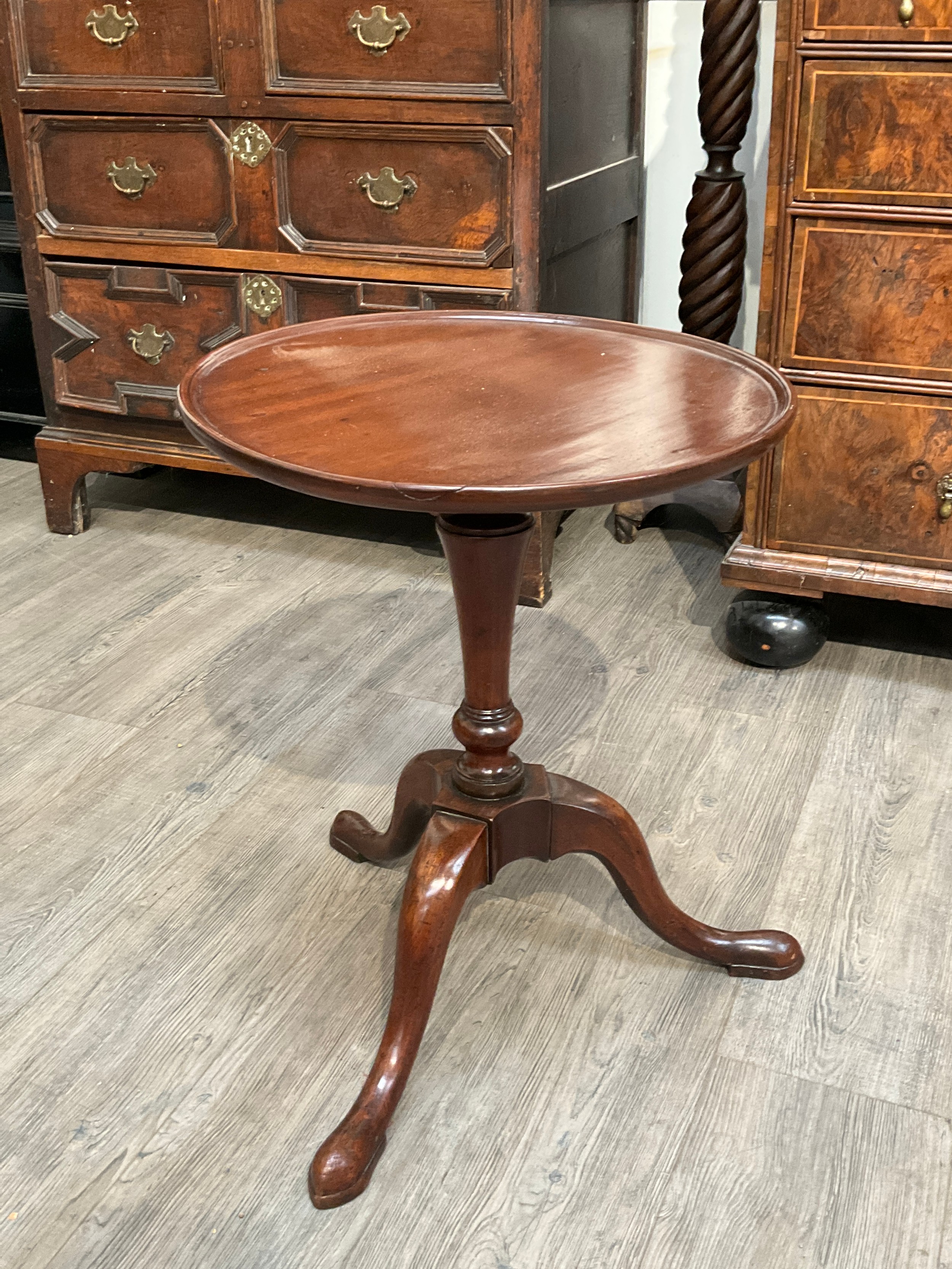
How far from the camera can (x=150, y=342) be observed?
235 centimetres

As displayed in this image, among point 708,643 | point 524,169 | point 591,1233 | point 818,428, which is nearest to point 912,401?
point 818,428

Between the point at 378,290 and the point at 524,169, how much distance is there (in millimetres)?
338

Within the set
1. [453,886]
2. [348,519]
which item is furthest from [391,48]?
[453,886]

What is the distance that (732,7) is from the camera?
2076 mm

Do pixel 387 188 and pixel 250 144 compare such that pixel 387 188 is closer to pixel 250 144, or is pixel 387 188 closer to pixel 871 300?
pixel 250 144

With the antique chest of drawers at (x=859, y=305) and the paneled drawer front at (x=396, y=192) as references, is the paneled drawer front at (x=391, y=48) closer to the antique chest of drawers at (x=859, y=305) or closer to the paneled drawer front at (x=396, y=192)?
the paneled drawer front at (x=396, y=192)

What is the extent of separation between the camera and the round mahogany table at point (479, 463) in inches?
38.5

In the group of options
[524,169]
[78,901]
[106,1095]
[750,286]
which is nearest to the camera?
[106,1095]

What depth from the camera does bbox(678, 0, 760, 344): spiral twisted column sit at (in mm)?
2100

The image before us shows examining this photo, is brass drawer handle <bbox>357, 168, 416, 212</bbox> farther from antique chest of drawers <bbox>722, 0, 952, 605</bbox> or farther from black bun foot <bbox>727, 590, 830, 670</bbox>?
black bun foot <bbox>727, 590, 830, 670</bbox>

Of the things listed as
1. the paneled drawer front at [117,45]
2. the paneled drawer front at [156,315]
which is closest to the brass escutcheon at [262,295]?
the paneled drawer front at [156,315]

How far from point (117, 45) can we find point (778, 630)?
1509 millimetres

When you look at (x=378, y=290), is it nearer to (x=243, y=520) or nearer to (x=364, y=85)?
(x=364, y=85)

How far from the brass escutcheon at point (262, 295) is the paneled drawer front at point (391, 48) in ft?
1.06
